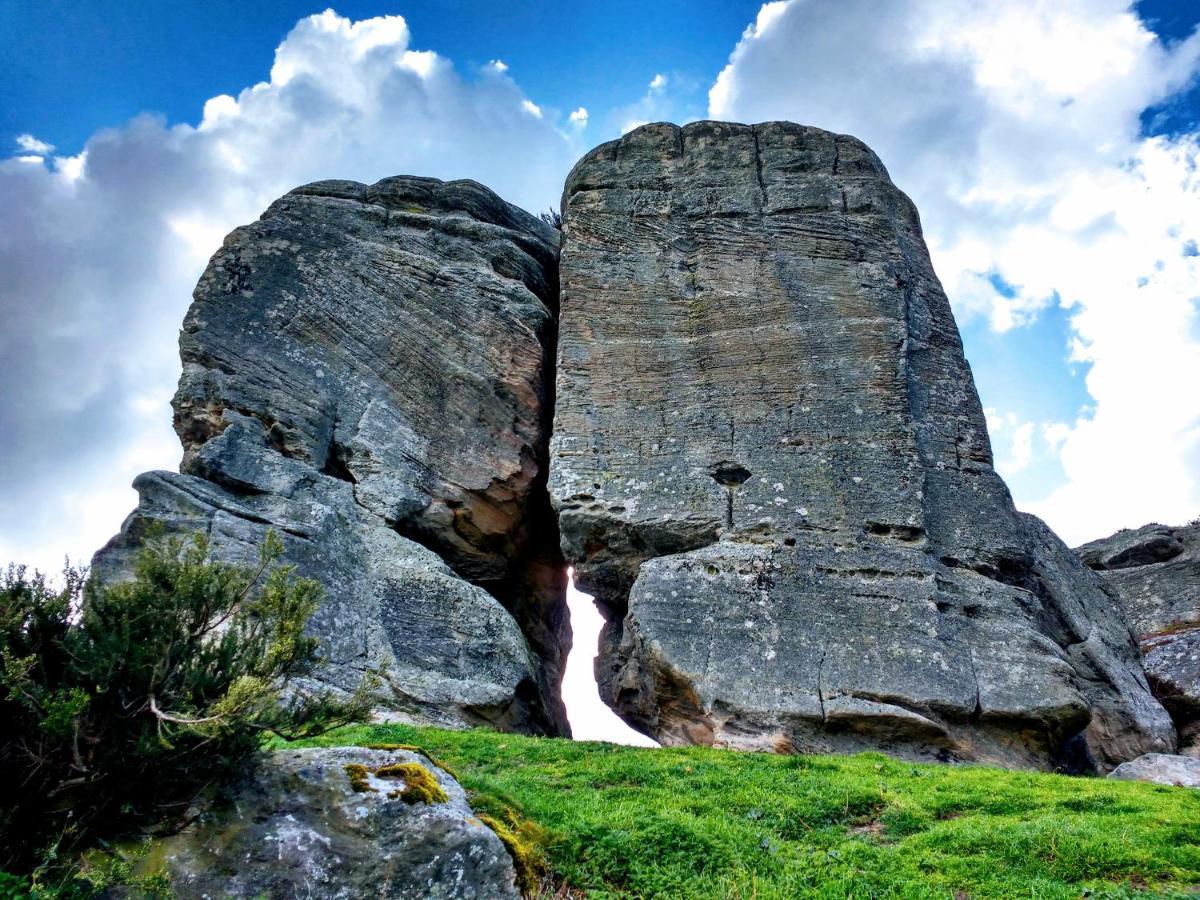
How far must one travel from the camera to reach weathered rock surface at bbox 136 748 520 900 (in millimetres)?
6488

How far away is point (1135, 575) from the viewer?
2069 centimetres

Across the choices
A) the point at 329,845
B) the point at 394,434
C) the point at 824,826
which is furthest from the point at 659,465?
the point at 329,845

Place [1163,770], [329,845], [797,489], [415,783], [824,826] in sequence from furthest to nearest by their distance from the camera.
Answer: [797,489]
[1163,770]
[824,826]
[415,783]
[329,845]

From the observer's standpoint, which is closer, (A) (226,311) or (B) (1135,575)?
(A) (226,311)

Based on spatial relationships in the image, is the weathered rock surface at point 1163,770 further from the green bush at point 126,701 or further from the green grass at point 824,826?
the green bush at point 126,701

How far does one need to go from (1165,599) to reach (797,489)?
945 cm

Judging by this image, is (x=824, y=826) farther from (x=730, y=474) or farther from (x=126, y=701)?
(x=730, y=474)

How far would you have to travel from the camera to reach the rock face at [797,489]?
14383 millimetres

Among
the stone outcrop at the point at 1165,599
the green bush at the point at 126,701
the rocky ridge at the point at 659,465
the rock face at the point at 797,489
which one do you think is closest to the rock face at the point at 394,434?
the rocky ridge at the point at 659,465

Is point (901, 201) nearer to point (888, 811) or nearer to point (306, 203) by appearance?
point (306, 203)

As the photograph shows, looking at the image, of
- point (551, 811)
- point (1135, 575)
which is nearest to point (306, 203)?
point (551, 811)

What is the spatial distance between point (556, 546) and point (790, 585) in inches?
274

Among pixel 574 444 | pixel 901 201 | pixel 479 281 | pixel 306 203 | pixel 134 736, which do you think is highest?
pixel 901 201

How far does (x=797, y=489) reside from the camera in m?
16.6
